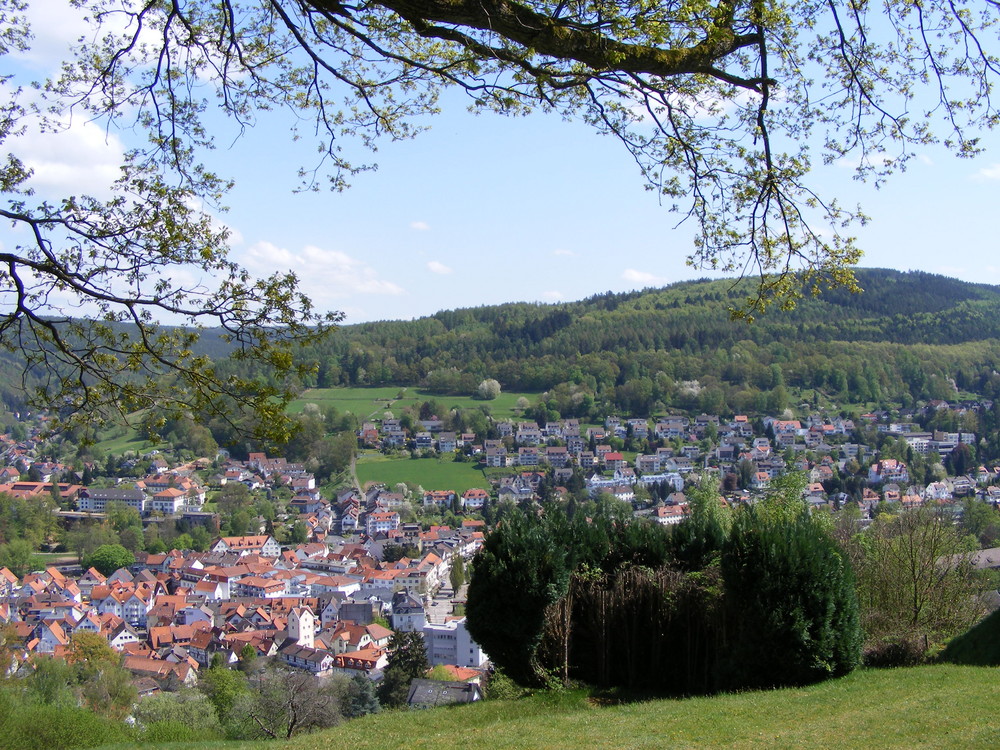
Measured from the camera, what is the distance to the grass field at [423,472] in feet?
195

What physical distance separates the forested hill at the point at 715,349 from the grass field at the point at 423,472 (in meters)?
20.8

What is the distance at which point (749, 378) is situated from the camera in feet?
269

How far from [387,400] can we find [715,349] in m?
33.8

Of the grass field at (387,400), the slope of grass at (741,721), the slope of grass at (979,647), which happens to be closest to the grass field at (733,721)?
the slope of grass at (741,721)

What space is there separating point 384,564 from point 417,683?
2800 cm

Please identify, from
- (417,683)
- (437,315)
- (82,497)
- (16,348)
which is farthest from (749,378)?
(16,348)

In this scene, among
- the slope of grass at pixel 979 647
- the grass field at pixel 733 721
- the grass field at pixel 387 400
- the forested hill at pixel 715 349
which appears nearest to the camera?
the grass field at pixel 733 721

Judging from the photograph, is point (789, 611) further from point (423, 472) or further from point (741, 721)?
point (423, 472)

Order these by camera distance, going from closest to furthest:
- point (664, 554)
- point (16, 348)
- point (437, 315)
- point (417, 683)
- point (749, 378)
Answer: point (16, 348) → point (664, 554) → point (417, 683) → point (749, 378) → point (437, 315)

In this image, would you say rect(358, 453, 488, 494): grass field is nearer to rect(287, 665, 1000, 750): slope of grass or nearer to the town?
the town

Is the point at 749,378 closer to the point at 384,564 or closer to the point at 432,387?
the point at 432,387

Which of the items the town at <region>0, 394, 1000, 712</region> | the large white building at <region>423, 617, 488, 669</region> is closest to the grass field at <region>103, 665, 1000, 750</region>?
the town at <region>0, 394, 1000, 712</region>

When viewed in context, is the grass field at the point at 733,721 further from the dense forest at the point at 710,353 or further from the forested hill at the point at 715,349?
the forested hill at the point at 715,349

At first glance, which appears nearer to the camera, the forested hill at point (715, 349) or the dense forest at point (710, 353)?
the dense forest at point (710, 353)
